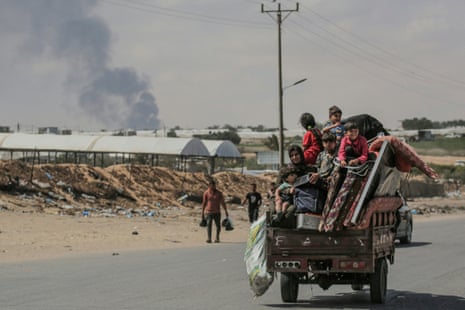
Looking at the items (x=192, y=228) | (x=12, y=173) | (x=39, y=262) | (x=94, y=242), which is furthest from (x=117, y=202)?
(x=39, y=262)

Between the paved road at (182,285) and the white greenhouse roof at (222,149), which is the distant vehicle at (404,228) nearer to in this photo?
the paved road at (182,285)

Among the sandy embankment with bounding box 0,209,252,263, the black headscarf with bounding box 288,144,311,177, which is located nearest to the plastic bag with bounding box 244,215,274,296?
the black headscarf with bounding box 288,144,311,177

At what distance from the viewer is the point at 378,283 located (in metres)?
12.5

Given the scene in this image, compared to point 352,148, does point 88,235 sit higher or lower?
lower

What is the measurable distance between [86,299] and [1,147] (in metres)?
50.9

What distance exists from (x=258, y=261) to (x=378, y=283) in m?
1.70

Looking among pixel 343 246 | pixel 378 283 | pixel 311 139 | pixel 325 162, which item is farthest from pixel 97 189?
pixel 343 246

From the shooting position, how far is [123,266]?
59.4 ft

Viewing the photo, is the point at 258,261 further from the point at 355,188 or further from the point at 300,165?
the point at 355,188

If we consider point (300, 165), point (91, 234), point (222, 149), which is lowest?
point (91, 234)

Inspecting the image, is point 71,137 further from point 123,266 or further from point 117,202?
point 123,266

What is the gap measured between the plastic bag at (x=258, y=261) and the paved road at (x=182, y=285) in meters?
0.29

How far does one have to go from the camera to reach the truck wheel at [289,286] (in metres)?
12.7

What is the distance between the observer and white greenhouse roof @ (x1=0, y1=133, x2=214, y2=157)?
59125mm
